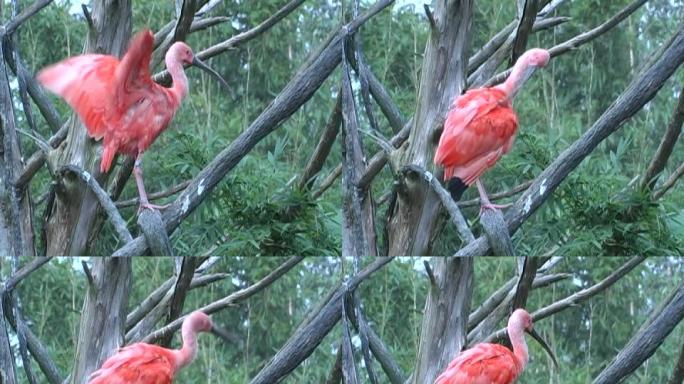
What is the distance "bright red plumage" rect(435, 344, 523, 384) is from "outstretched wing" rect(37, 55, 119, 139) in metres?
1.34

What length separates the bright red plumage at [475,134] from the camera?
5.35m

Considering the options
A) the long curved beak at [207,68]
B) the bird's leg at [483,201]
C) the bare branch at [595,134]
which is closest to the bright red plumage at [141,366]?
the long curved beak at [207,68]

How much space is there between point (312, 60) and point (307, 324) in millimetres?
863

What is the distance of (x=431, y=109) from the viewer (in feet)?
17.9

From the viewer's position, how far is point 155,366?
5.52 meters

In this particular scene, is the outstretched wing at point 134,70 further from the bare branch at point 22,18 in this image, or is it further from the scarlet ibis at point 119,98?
the bare branch at point 22,18

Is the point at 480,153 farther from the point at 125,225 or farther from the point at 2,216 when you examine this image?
the point at 2,216

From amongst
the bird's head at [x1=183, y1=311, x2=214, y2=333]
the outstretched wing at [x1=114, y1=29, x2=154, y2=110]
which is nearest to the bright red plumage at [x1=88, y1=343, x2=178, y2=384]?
the bird's head at [x1=183, y1=311, x2=214, y2=333]

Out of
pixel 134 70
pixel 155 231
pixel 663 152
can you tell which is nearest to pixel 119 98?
pixel 134 70

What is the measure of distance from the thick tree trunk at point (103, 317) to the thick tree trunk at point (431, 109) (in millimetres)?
932

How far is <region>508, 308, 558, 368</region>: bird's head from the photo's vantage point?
552 cm

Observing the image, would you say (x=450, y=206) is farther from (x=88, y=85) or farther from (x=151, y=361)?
(x=88, y=85)

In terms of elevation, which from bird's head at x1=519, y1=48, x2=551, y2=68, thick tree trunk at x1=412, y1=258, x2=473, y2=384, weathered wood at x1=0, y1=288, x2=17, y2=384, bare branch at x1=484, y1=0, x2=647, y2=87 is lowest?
thick tree trunk at x1=412, y1=258, x2=473, y2=384

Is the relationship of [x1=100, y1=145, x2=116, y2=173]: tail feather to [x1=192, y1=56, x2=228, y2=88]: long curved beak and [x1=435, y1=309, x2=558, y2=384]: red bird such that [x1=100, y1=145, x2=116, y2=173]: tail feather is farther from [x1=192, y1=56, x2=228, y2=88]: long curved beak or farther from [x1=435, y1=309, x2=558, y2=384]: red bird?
[x1=435, y1=309, x2=558, y2=384]: red bird
